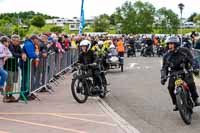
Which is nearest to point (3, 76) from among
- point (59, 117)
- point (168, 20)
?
point (59, 117)

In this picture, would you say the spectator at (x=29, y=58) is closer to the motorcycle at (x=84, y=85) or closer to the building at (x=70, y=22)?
the motorcycle at (x=84, y=85)

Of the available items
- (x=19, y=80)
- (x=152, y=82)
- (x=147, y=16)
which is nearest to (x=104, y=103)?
(x=19, y=80)

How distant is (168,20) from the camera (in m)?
98.9

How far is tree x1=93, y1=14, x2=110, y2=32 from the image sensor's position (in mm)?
96750

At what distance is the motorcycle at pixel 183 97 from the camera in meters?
10.9

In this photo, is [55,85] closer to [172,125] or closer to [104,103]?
[104,103]

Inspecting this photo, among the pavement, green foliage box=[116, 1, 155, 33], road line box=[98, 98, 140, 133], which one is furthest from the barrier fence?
green foliage box=[116, 1, 155, 33]

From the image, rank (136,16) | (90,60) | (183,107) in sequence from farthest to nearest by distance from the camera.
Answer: (136,16), (90,60), (183,107)

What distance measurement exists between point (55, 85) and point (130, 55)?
2699 centimetres

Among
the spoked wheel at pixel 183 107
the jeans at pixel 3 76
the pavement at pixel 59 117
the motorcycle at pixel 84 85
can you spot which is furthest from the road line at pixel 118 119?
the jeans at pixel 3 76

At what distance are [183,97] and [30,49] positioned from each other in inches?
204

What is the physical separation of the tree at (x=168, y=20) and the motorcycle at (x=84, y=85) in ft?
274

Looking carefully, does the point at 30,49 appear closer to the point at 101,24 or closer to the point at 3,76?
the point at 3,76

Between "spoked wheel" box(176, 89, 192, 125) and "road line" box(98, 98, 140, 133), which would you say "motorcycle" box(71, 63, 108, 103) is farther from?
"spoked wheel" box(176, 89, 192, 125)
